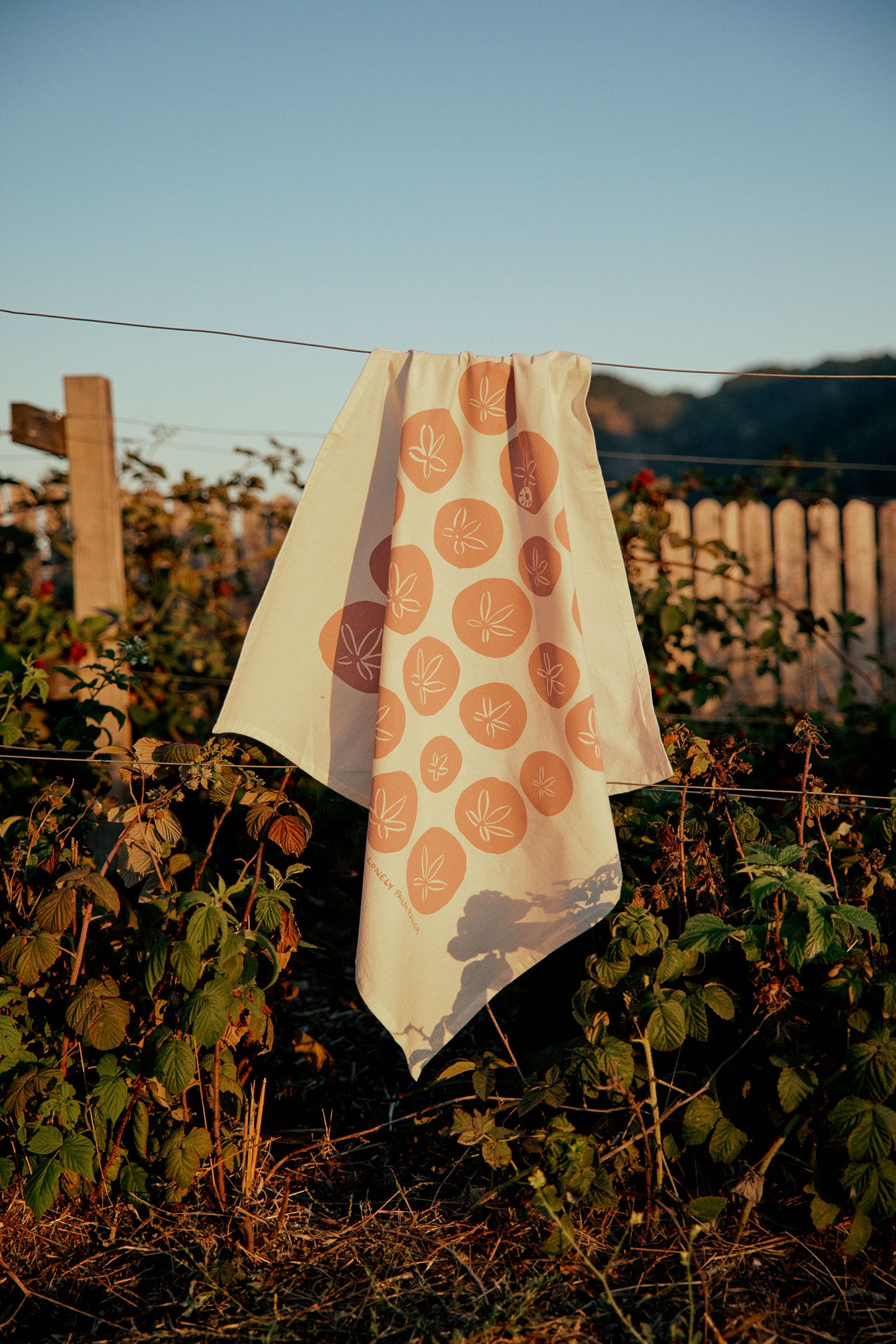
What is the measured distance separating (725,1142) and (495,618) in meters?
1.09

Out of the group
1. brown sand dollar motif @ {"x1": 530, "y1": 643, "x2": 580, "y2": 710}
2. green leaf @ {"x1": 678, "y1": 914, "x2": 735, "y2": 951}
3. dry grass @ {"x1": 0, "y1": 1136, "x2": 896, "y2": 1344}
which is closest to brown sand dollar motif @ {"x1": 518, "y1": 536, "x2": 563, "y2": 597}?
brown sand dollar motif @ {"x1": 530, "y1": 643, "x2": 580, "y2": 710}

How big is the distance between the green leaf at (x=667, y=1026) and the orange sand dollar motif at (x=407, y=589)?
34.3 inches

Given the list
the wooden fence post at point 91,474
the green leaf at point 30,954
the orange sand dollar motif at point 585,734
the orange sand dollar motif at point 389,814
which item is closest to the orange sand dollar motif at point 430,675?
the orange sand dollar motif at point 389,814

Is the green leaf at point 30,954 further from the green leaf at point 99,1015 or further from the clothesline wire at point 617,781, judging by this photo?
the clothesline wire at point 617,781

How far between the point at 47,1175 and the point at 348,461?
1520mm

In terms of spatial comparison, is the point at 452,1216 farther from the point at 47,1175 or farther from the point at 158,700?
the point at 158,700

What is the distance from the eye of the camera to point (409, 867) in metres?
1.85

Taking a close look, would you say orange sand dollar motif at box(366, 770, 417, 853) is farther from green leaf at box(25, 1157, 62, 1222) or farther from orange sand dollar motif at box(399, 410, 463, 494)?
green leaf at box(25, 1157, 62, 1222)

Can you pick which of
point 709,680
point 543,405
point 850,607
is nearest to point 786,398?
point 850,607

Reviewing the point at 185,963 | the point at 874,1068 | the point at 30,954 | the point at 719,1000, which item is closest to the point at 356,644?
the point at 185,963

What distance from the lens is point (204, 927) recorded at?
1.68 meters

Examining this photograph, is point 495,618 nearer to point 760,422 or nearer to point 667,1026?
point 667,1026

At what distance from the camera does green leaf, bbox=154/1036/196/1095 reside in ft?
5.48

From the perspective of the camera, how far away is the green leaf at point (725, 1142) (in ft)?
5.40
